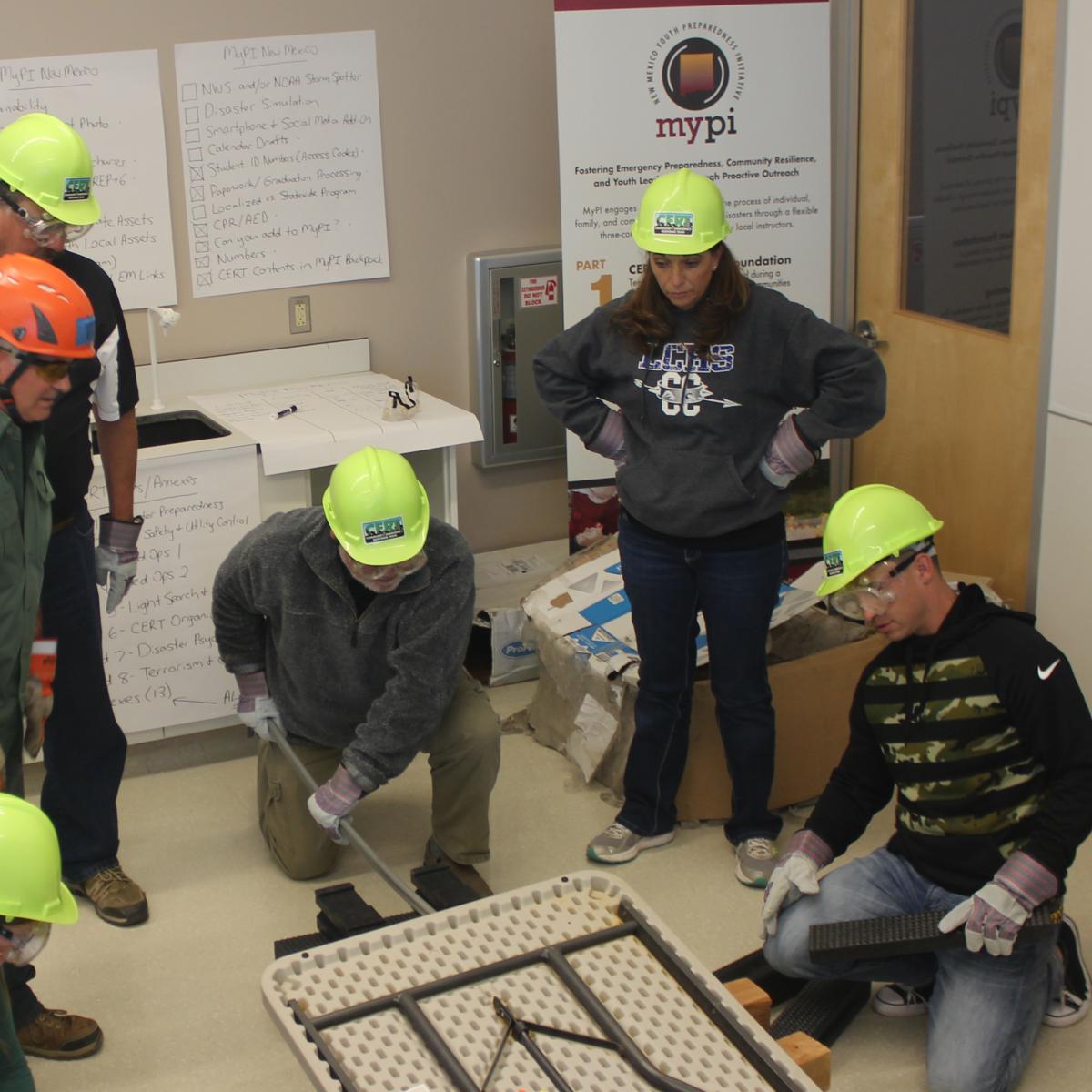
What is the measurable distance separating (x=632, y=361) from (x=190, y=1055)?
1.54 meters

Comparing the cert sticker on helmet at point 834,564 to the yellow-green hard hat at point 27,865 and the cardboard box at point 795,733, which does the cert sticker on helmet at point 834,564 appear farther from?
the yellow-green hard hat at point 27,865

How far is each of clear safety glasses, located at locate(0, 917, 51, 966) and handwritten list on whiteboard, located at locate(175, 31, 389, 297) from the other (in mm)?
2294

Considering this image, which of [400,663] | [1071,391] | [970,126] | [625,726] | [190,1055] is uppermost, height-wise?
[970,126]

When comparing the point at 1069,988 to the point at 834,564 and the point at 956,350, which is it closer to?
the point at 834,564

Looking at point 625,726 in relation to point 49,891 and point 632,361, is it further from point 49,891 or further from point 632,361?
point 49,891

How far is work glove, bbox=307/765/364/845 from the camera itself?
2.78 meters

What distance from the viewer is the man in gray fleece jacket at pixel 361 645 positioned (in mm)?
2650

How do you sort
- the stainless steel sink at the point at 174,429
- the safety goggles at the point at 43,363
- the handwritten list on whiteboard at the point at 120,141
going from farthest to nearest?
the stainless steel sink at the point at 174,429, the handwritten list on whiteboard at the point at 120,141, the safety goggles at the point at 43,363

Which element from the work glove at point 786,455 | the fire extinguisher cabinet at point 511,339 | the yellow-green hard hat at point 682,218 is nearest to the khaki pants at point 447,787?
the work glove at point 786,455

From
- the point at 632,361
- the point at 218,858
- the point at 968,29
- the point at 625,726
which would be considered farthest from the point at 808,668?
the point at 968,29

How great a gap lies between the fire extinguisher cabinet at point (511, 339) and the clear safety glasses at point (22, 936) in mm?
2523

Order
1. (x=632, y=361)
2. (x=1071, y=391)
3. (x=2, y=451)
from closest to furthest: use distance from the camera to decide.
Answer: (x=2, y=451), (x=632, y=361), (x=1071, y=391)

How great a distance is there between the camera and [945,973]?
2514 mm

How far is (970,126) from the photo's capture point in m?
3.79
